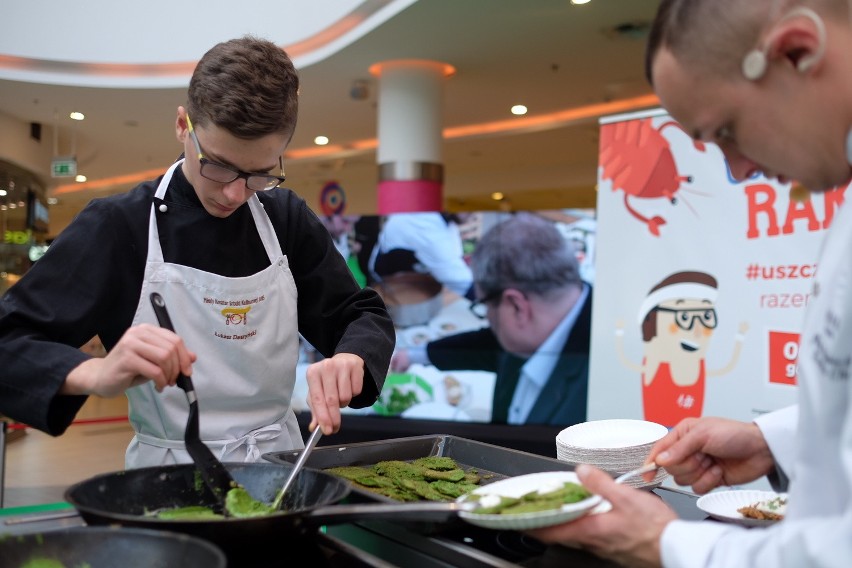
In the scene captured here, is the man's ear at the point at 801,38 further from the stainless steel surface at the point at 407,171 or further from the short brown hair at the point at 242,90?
the stainless steel surface at the point at 407,171

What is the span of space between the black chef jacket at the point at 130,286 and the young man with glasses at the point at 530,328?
12.6ft

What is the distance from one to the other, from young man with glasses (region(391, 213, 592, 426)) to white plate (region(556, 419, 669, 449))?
13.3 ft

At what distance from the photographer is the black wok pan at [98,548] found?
3.15ft

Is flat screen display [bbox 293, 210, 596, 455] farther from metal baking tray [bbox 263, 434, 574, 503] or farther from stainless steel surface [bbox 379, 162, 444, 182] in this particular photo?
metal baking tray [bbox 263, 434, 574, 503]

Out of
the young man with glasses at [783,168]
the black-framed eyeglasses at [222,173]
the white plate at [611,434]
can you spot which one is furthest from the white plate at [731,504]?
the black-framed eyeglasses at [222,173]

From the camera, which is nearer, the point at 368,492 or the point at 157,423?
the point at 368,492

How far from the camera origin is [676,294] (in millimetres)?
3348

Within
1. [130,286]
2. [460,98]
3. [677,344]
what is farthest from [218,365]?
[460,98]

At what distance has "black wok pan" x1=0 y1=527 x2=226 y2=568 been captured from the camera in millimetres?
961

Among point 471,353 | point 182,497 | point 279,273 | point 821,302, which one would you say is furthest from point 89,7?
point 821,302

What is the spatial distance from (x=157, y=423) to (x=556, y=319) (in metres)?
4.33

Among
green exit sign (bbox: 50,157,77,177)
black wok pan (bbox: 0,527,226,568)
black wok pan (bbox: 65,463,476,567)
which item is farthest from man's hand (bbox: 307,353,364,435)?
green exit sign (bbox: 50,157,77,177)

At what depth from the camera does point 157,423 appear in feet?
5.69

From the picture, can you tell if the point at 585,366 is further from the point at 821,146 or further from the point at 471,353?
the point at 821,146
